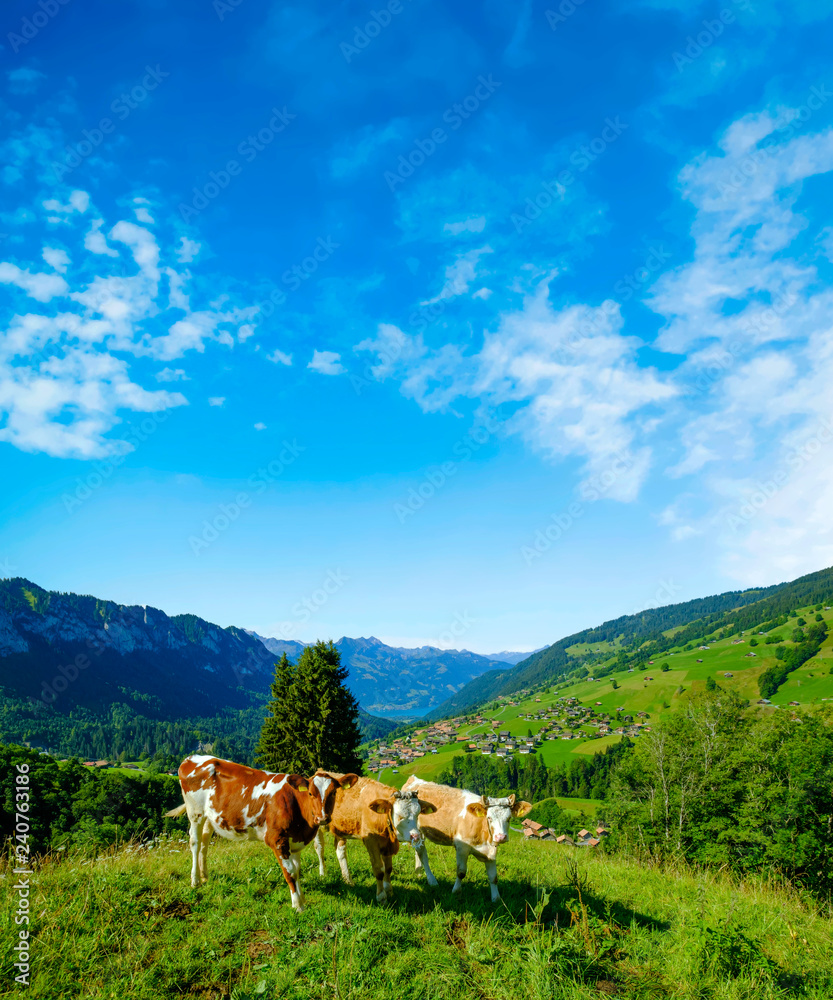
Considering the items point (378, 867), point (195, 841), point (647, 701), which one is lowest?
point (647, 701)

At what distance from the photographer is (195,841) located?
28.9 feet

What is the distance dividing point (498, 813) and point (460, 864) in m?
1.53

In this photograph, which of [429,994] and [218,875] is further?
[218,875]

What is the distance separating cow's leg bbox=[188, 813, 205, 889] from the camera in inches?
330

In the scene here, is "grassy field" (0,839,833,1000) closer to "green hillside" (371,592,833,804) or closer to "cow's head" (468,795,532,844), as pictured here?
"cow's head" (468,795,532,844)

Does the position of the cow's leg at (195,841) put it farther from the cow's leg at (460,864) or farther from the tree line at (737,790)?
the tree line at (737,790)

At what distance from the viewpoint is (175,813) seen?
9.84 metres

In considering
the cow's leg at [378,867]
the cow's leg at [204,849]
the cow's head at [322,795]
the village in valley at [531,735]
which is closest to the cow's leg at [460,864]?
the cow's leg at [378,867]

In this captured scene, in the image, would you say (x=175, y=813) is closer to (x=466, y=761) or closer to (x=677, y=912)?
(x=677, y=912)

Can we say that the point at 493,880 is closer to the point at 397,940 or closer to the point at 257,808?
the point at 397,940

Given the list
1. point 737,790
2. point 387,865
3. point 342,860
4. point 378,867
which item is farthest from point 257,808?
point 737,790

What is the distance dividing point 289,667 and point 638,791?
35.5 meters

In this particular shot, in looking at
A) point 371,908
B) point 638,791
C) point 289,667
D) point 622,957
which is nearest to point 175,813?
point 371,908

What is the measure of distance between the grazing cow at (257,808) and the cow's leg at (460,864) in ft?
9.82
